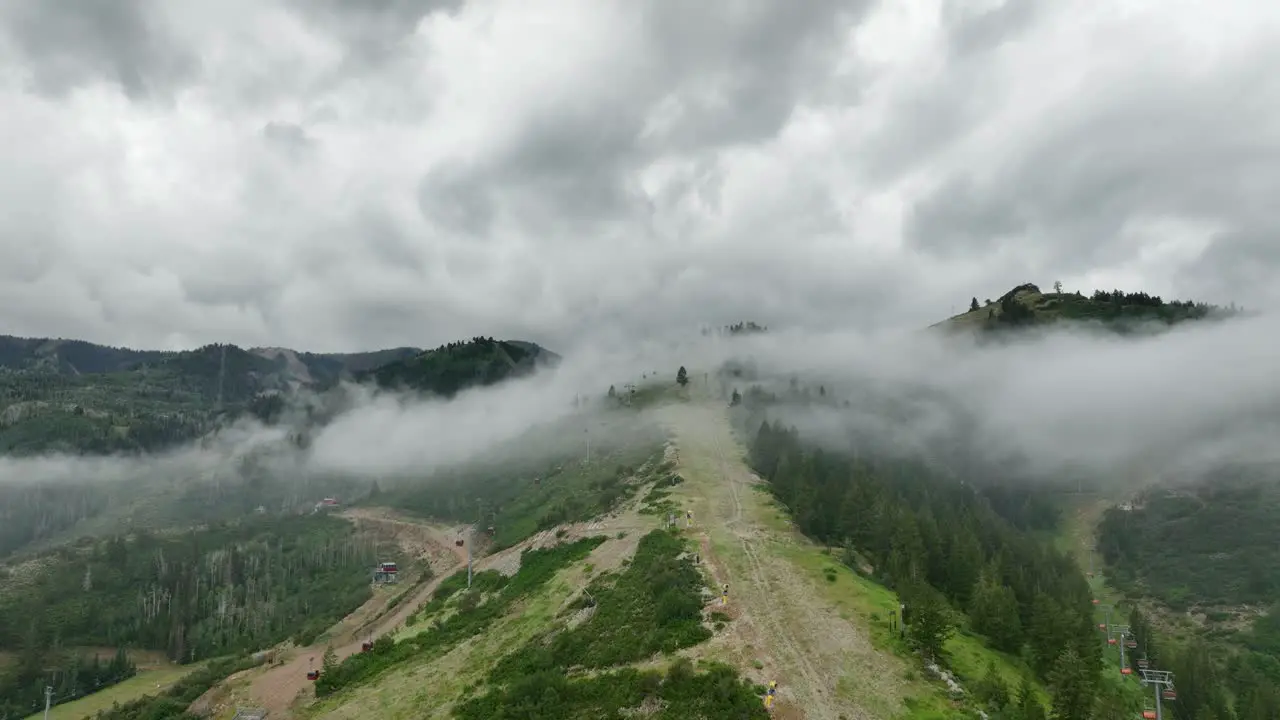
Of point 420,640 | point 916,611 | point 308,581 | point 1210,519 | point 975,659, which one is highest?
point 916,611

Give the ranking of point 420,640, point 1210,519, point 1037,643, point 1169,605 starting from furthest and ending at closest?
1. point 1210,519
2. point 1169,605
3. point 420,640
4. point 1037,643

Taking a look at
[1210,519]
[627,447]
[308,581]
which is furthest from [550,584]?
[1210,519]

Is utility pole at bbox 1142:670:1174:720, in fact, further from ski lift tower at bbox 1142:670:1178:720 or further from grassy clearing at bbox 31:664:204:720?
grassy clearing at bbox 31:664:204:720

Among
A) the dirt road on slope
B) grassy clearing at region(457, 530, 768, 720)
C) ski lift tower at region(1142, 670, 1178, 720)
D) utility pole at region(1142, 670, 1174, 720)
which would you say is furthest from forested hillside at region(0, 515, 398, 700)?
ski lift tower at region(1142, 670, 1178, 720)

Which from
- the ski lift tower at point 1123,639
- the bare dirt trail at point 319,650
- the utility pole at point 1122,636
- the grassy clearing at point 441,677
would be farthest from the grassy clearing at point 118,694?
the utility pole at point 1122,636

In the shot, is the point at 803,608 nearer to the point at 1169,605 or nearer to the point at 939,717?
the point at 939,717

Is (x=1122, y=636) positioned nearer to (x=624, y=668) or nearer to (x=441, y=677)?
(x=624, y=668)

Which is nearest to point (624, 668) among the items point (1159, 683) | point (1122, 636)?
point (1159, 683)

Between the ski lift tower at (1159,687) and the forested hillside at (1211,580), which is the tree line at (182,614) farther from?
the forested hillside at (1211,580)
